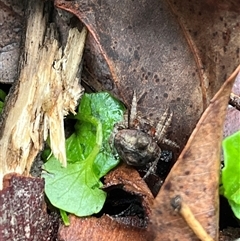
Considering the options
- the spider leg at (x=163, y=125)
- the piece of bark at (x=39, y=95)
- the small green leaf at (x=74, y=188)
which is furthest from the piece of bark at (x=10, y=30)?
the spider leg at (x=163, y=125)

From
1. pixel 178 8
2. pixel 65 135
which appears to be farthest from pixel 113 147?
pixel 178 8

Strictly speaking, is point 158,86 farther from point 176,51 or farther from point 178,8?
point 178,8

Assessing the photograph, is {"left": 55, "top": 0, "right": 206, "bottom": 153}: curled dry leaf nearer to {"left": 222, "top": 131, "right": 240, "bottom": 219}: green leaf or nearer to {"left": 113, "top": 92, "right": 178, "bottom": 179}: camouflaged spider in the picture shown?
{"left": 113, "top": 92, "right": 178, "bottom": 179}: camouflaged spider

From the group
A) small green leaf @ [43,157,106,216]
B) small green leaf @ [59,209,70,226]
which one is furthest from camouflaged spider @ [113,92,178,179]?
small green leaf @ [59,209,70,226]

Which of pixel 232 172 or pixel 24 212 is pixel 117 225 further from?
pixel 232 172

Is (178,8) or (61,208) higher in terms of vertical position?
(178,8)

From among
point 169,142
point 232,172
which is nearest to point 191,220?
point 232,172
